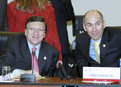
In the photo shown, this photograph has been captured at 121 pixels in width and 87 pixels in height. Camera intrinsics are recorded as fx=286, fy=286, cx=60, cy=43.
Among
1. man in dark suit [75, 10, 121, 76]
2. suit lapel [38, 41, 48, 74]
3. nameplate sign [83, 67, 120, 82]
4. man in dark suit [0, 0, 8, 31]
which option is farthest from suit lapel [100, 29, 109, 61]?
man in dark suit [0, 0, 8, 31]

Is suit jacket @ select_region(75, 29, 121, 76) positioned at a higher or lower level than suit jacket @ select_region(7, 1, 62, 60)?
lower

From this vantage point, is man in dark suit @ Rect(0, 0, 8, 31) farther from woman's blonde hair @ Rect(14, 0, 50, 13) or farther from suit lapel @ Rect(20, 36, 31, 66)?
suit lapel @ Rect(20, 36, 31, 66)

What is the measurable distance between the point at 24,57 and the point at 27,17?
2.23ft

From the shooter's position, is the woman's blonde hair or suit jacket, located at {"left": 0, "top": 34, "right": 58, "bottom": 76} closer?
suit jacket, located at {"left": 0, "top": 34, "right": 58, "bottom": 76}

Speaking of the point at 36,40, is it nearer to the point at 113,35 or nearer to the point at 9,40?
the point at 9,40

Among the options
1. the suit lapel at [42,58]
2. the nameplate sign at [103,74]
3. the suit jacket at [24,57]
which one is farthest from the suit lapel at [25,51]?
the nameplate sign at [103,74]

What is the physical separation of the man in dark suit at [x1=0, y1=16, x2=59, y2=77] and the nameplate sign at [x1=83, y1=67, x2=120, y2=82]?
99 cm

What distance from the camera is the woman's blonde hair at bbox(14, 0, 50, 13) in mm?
4066

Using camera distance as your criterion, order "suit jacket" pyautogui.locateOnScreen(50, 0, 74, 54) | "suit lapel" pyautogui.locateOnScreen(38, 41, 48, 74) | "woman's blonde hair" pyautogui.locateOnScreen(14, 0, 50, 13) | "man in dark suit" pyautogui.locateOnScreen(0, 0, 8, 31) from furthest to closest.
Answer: "suit jacket" pyautogui.locateOnScreen(50, 0, 74, 54), "man in dark suit" pyautogui.locateOnScreen(0, 0, 8, 31), "woman's blonde hair" pyautogui.locateOnScreen(14, 0, 50, 13), "suit lapel" pyautogui.locateOnScreen(38, 41, 48, 74)

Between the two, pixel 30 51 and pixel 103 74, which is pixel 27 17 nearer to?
pixel 30 51

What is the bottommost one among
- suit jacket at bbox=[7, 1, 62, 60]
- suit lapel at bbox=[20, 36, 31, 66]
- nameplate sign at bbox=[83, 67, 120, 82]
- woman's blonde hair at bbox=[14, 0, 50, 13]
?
nameplate sign at bbox=[83, 67, 120, 82]

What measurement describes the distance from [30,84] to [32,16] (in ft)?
4.52

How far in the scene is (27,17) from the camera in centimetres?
414

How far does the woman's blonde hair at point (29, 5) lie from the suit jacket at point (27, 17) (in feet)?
0.15
